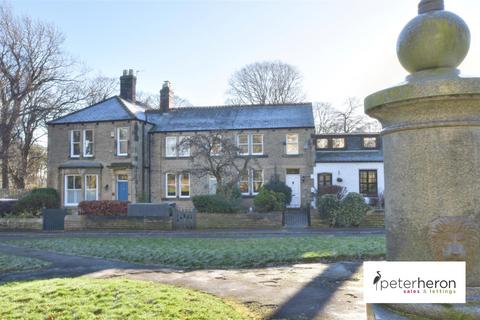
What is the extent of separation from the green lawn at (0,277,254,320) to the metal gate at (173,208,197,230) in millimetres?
14322

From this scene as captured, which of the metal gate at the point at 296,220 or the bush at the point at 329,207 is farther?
the metal gate at the point at 296,220

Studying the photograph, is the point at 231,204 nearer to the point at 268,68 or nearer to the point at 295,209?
the point at 295,209

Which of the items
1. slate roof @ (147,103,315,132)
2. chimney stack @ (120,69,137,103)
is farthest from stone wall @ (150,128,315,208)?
chimney stack @ (120,69,137,103)

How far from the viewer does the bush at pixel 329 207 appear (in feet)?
67.1

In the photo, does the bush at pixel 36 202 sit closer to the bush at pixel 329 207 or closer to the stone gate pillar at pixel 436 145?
the bush at pixel 329 207

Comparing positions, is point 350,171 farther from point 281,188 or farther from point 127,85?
point 127,85

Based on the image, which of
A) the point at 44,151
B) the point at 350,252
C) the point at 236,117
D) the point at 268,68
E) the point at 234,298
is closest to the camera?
the point at 234,298

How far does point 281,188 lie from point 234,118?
25.8 ft

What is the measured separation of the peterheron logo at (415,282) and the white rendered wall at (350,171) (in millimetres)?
25612

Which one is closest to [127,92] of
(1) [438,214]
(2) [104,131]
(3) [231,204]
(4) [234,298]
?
(2) [104,131]

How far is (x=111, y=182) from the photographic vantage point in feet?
97.0

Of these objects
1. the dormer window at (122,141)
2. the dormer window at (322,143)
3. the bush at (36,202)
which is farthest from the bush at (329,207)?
the bush at (36,202)

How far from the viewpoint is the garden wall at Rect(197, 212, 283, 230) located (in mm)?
20625

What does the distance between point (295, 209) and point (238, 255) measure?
17245 millimetres
